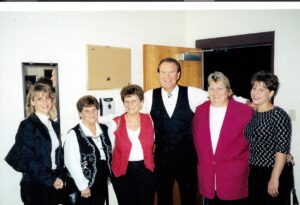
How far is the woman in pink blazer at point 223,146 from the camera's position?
6.12ft

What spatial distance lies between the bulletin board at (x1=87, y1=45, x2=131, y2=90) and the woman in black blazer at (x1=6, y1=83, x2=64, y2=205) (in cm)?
75

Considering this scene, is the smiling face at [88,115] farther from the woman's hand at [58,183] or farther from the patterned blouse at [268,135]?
the patterned blouse at [268,135]

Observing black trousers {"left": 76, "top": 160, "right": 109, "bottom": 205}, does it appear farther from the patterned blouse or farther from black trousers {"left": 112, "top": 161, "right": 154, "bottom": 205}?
the patterned blouse

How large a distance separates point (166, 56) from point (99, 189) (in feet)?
4.89

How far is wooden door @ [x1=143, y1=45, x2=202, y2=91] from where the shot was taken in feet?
8.97

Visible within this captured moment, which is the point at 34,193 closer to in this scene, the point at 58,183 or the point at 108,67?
the point at 58,183

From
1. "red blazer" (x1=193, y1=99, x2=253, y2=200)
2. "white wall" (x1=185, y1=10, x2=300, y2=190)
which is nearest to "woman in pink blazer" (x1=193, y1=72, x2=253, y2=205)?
"red blazer" (x1=193, y1=99, x2=253, y2=200)

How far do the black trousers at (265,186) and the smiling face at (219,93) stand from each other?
17.8 inches

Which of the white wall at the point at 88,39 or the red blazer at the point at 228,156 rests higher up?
the white wall at the point at 88,39

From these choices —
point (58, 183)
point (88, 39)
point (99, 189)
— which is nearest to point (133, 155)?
point (99, 189)

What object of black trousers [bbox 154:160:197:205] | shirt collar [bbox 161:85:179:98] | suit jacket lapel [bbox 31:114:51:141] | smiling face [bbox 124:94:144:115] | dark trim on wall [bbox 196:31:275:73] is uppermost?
dark trim on wall [bbox 196:31:275:73]

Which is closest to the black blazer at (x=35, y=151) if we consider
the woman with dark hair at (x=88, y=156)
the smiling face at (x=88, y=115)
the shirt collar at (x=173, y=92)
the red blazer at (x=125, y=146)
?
the woman with dark hair at (x=88, y=156)

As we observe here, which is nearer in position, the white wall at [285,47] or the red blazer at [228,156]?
the red blazer at [228,156]

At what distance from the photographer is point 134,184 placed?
1943 mm
